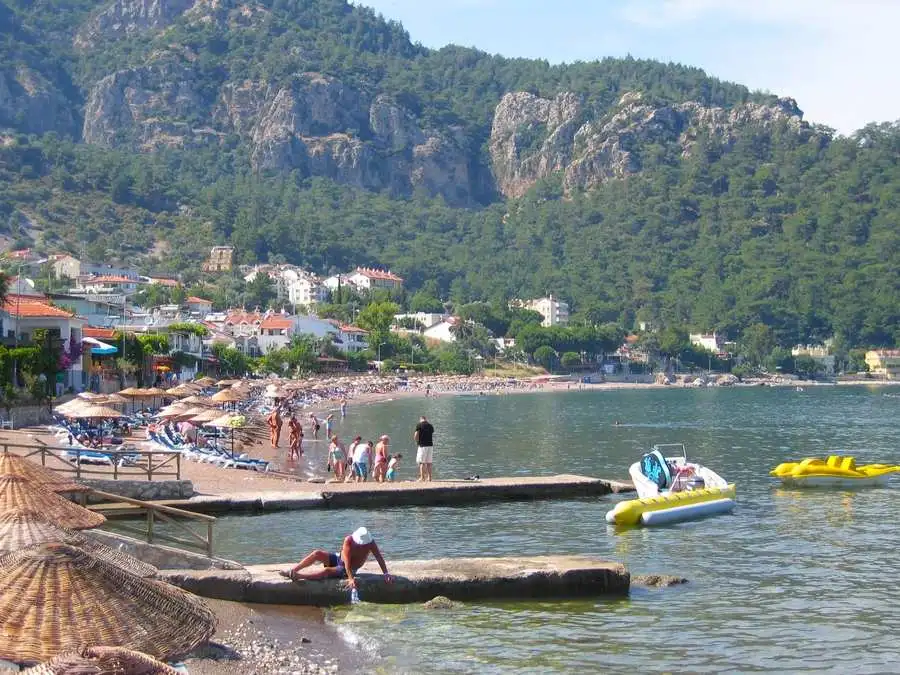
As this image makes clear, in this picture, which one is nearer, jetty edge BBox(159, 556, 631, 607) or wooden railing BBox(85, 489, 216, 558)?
wooden railing BBox(85, 489, 216, 558)

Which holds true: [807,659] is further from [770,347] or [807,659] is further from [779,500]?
[770,347]

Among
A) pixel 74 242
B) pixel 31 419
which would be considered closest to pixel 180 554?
pixel 31 419

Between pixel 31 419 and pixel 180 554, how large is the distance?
28997 mm

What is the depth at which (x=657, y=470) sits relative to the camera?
2831 centimetres

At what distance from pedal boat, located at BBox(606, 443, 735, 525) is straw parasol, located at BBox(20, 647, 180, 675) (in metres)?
17.0

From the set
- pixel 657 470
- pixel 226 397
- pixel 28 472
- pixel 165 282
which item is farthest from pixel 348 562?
pixel 165 282

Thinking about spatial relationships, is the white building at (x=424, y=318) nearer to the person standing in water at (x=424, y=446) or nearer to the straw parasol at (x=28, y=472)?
the person standing in water at (x=424, y=446)

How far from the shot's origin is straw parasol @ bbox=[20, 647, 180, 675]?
7895 millimetres

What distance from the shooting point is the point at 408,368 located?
145 metres

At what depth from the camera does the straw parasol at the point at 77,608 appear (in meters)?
9.13

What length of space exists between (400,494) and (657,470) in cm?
646

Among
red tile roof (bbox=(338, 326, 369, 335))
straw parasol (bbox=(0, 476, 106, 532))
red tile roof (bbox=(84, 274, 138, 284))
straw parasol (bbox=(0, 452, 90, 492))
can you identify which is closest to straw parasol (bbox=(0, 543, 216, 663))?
→ straw parasol (bbox=(0, 476, 106, 532))

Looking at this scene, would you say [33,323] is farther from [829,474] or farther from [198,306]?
[198,306]

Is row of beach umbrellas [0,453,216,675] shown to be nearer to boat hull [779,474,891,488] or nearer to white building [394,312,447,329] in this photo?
boat hull [779,474,891,488]
